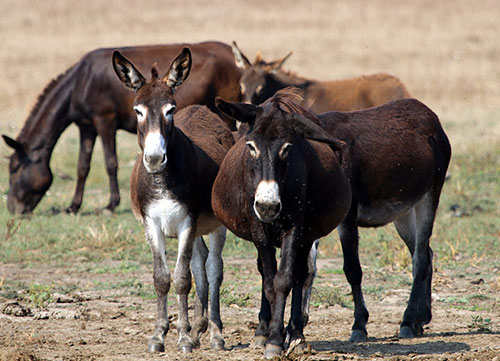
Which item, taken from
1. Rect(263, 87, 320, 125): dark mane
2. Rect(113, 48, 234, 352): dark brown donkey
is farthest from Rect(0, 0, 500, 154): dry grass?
Rect(113, 48, 234, 352): dark brown donkey

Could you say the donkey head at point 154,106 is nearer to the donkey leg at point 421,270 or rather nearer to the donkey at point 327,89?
the donkey leg at point 421,270

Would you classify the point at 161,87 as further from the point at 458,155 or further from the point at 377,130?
the point at 458,155

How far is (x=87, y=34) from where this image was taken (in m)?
44.8

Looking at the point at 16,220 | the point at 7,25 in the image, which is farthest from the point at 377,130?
the point at 7,25

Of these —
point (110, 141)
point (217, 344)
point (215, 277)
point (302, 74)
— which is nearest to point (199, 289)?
point (215, 277)

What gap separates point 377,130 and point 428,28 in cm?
3896

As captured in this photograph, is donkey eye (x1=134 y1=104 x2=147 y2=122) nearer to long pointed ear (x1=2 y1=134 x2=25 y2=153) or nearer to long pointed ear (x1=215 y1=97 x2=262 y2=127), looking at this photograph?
long pointed ear (x1=215 y1=97 x2=262 y2=127)

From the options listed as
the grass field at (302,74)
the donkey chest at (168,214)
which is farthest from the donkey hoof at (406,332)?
the donkey chest at (168,214)

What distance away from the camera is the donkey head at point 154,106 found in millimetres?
6016

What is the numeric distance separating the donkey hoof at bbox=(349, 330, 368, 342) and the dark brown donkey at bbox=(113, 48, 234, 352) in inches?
41.5

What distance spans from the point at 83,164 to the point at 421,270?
805 centimetres

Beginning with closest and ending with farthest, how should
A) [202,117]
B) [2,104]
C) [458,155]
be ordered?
[202,117] < [458,155] < [2,104]

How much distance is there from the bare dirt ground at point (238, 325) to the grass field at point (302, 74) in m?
0.16

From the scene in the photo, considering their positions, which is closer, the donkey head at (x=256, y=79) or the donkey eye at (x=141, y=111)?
the donkey eye at (x=141, y=111)
